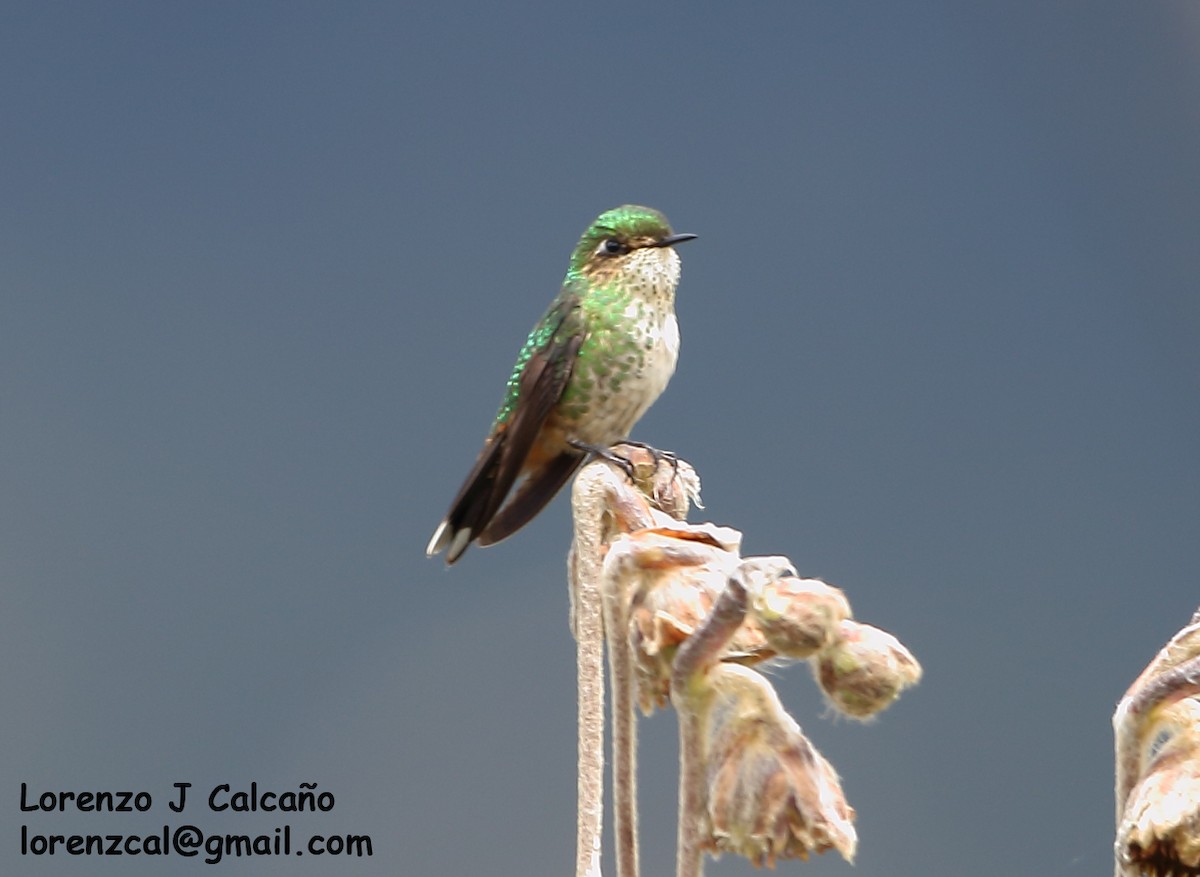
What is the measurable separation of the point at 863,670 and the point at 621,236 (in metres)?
0.97

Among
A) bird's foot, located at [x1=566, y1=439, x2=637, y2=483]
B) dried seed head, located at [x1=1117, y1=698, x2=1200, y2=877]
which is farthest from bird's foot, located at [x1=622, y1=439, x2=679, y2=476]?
dried seed head, located at [x1=1117, y1=698, x2=1200, y2=877]

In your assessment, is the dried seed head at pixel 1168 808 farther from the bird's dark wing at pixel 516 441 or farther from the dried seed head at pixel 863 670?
the bird's dark wing at pixel 516 441

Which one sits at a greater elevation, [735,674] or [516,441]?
[516,441]

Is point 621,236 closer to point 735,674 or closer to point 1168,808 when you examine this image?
point 735,674

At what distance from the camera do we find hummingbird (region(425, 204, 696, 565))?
4.93 feet

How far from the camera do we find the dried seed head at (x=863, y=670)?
0.72m

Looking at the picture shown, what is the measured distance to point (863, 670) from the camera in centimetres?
72

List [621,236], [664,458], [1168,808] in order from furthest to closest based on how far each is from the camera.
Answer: [621,236] < [664,458] < [1168,808]

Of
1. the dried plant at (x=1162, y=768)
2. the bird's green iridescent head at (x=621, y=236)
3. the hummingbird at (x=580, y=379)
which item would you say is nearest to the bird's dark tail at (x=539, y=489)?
the hummingbird at (x=580, y=379)

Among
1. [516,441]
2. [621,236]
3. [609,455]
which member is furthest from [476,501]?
[621,236]

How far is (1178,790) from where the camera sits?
0.66 meters

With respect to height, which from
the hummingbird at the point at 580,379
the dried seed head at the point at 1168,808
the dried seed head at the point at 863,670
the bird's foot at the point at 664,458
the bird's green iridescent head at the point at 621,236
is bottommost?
the dried seed head at the point at 1168,808

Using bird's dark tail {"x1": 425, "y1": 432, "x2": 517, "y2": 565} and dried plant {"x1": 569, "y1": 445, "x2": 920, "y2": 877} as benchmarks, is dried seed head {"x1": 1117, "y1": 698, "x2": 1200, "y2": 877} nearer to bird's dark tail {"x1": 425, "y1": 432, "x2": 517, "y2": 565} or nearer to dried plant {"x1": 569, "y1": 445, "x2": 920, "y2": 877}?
dried plant {"x1": 569, "y1": 445, "x2": 920, "y2": 877}

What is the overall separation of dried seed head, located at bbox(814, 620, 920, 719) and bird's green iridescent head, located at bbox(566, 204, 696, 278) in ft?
3.02
